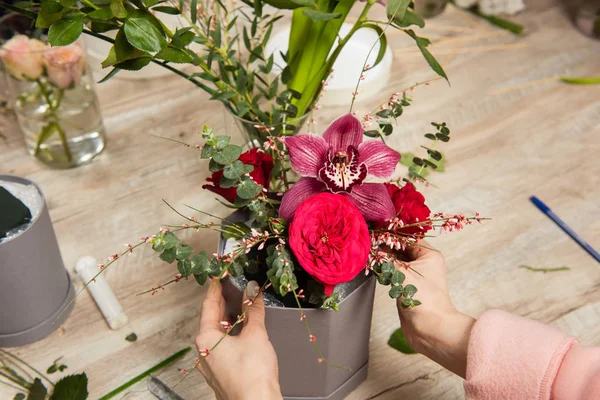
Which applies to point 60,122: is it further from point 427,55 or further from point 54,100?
point 427,55

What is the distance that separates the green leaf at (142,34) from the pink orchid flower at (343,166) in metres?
0.14

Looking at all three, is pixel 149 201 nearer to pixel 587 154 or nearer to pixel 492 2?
pixel 587 154

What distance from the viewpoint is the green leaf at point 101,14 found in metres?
0.52

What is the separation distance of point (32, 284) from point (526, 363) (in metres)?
0.50

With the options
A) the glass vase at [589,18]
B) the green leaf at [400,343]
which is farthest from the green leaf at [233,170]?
the glass vase at [589,18]

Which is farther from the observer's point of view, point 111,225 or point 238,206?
point 111,225

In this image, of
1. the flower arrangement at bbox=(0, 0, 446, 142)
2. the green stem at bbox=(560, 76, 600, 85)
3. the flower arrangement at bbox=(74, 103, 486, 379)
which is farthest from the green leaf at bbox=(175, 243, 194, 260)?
the green stem at bbox=(560, 76, 600, 85)

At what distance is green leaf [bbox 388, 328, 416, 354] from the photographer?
28.5 inches

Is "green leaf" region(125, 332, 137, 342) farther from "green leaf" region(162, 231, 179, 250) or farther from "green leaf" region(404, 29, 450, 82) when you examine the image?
"green leaf" region(404, 29, 450, 82)

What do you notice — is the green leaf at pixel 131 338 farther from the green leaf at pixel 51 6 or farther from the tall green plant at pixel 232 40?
the green leaf at pixel 51 6

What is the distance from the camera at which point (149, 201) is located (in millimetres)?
884

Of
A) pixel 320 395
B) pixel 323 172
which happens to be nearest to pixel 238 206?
pixel 323 172

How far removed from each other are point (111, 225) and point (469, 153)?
1.76 ft

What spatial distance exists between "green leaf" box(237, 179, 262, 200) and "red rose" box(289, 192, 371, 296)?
0.04 meters
